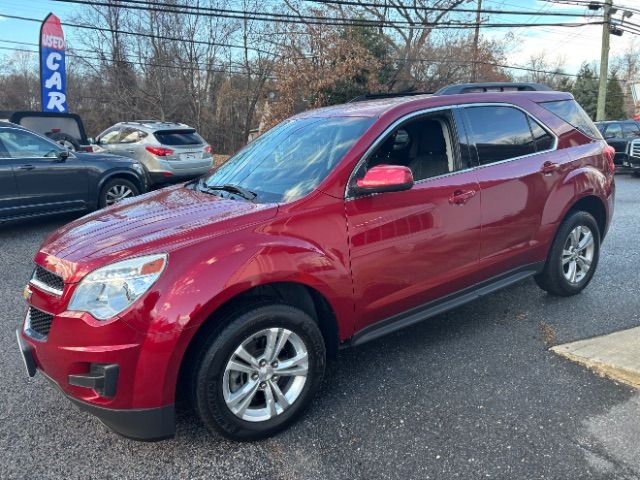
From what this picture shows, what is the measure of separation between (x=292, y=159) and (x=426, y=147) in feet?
3.25

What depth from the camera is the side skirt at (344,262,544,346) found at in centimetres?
318

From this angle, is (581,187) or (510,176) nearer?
(510,176)

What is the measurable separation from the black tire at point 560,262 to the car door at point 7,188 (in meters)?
6.77

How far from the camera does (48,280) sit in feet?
8.65

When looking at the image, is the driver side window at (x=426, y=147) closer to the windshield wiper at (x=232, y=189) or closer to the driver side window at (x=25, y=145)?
the windshield wiper at (x=232, y=189)

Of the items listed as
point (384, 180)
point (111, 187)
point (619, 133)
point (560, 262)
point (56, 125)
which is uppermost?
point (619, 133)

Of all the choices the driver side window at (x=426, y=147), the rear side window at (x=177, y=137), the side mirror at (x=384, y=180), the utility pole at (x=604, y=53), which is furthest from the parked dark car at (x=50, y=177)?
the utility pole at (x=604, y=53)

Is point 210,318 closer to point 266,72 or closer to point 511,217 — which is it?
point 511,217

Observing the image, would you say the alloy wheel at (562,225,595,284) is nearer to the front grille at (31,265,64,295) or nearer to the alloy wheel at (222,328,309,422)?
the alloy wheel at (222,328,309,422)

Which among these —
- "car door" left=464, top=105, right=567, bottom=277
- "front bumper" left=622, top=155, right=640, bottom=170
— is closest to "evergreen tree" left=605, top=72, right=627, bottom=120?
"front bumper" left=622, top=155, right=640, bottom=170

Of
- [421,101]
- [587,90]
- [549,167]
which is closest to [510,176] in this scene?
[549,167]

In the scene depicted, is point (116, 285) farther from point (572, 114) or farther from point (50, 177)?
point (50, 177)

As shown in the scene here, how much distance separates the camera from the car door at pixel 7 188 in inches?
275

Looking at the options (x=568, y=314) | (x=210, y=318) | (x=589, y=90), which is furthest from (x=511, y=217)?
(x=589, y=90)
